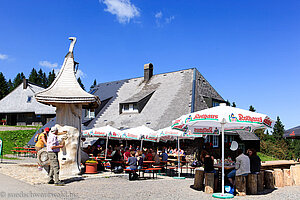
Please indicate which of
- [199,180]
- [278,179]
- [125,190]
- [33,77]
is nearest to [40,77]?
[33,77]

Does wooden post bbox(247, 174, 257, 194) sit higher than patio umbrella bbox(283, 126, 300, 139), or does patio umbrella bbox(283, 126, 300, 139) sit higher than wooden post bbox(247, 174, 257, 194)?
patio umbrella bbox(283, 126, 300, 139)

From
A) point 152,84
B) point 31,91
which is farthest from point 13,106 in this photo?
point 152,84

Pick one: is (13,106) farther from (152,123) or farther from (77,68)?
(77,68)

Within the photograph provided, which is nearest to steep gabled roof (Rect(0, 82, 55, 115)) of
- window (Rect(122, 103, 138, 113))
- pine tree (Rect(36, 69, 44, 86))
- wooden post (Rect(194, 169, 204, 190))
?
window (Rect(122, 103, 138, 113))

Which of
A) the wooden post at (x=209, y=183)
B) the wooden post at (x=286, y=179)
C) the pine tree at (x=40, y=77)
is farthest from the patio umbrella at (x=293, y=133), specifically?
the pine tree at (x=40, y=77)

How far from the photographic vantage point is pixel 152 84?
31.8 metres

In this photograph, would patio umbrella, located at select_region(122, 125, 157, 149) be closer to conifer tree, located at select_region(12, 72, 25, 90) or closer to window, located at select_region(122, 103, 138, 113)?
window, located at select_region(122, 103, 138, 113)

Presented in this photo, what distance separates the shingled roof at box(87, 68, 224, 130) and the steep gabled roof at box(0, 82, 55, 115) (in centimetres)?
1740

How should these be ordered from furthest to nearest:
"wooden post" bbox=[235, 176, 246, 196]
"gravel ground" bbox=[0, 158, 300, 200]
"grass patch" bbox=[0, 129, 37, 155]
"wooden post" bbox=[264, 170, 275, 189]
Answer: "grass patch" bbox=[0, 129, 37, 155] < "wooden post" bbox=[264, 170, 275, 189] < "wooden post" bbox=[235, 176, 246, 196] < "gravel ground" bbox=[0, 158, 300, 200]

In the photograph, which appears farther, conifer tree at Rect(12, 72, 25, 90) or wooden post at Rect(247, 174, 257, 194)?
conifer tree at Rect(12, 72, 25, 90)

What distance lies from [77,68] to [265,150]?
92.4 ft

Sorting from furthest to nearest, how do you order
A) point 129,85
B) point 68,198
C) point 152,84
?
point 129,85
point 152,84
point 68,198

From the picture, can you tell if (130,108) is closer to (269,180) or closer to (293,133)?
(293,133)

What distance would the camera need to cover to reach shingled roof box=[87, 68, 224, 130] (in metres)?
25.3
